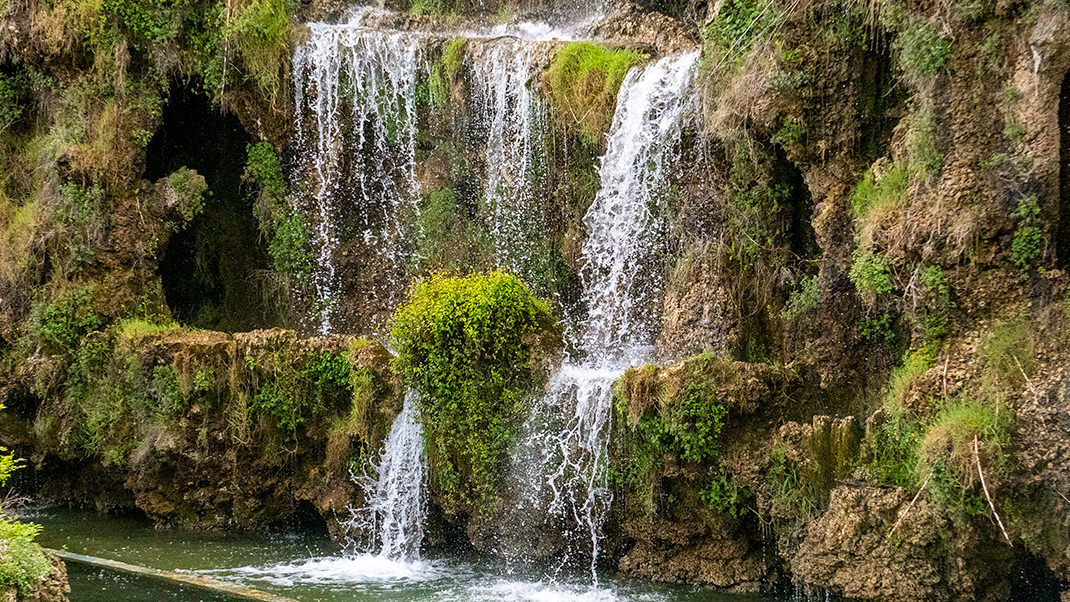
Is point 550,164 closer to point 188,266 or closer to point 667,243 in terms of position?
point 667,243

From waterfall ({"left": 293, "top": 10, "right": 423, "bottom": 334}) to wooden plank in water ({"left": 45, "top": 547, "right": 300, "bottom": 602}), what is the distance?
511 centimetres

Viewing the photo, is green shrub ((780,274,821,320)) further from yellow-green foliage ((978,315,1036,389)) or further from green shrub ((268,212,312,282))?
green shrub ((268,212,312,282))

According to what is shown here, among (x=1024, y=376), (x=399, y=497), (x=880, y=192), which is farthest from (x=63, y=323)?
(x=1024, y=376)

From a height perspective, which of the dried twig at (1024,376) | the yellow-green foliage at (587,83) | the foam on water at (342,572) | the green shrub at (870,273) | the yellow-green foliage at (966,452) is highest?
the yellow-green foliage at (587,83)

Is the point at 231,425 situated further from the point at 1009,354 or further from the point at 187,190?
the point at 1009,354

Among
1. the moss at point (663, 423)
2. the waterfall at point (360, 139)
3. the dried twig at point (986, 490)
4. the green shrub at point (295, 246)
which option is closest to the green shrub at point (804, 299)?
the moss at point (663, 423)

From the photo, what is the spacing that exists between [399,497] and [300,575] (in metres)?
1.37

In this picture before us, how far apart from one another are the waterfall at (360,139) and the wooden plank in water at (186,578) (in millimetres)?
5109

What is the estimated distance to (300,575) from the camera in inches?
446

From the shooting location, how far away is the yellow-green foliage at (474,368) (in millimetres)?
11336

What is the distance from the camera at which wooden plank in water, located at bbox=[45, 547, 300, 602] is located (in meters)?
10.1

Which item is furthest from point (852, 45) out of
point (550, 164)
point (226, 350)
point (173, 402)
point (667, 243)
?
point (173, 402)

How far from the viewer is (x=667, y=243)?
12.8m

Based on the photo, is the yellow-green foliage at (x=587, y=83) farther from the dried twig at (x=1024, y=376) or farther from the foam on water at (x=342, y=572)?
the dried twig at (x=1024, y=376)
